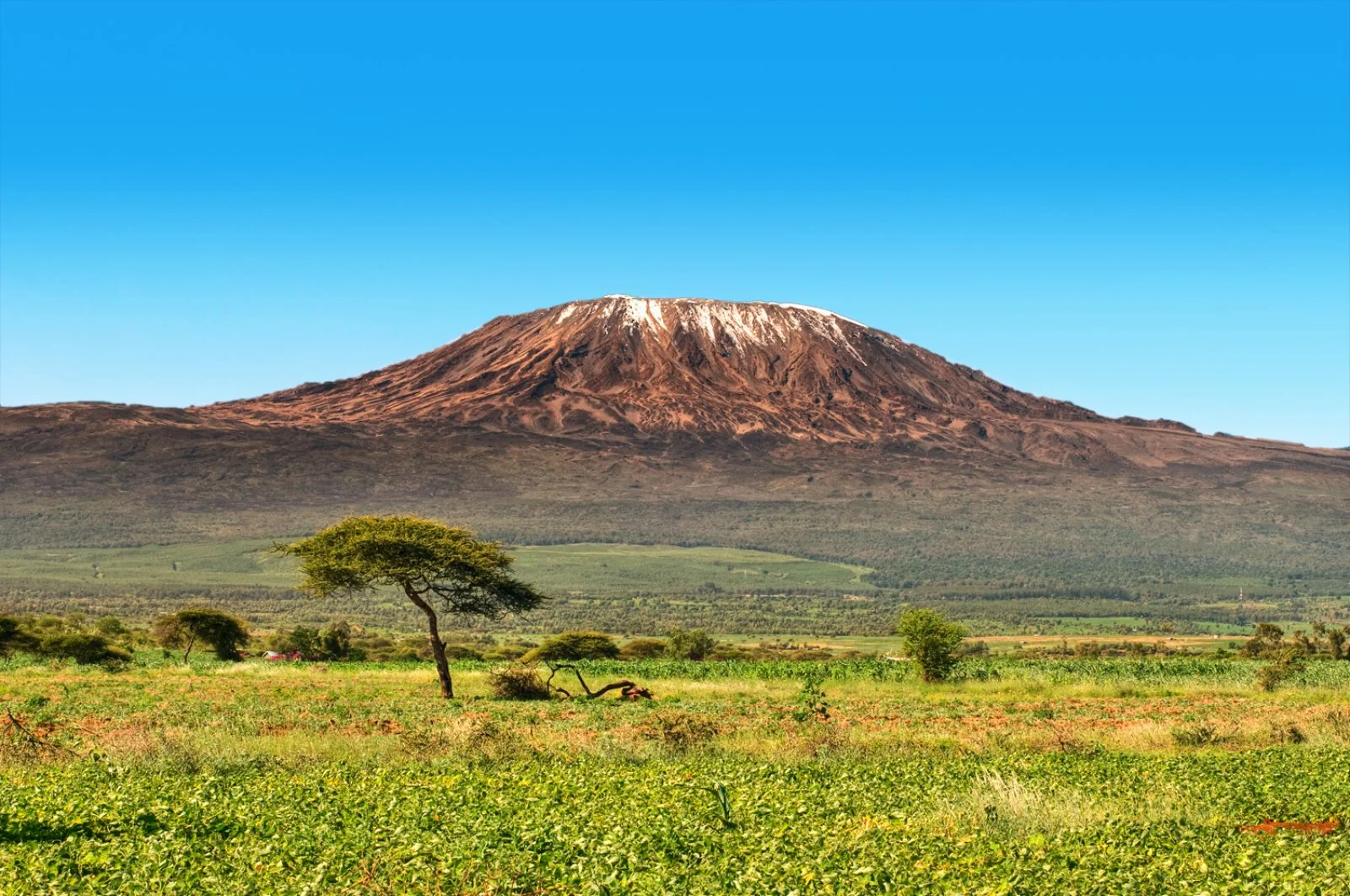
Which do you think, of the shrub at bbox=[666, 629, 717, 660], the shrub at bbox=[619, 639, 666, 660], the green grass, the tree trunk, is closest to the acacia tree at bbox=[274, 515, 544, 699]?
the tree trunk

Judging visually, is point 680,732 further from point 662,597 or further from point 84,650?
point 662,597

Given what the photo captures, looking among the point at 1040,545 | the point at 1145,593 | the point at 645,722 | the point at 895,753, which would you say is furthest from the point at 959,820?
the point at 1040,545

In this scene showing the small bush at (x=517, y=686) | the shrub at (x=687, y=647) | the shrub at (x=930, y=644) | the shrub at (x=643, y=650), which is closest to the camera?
the small bush at (x=517, y=686)

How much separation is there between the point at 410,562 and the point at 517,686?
548 centimetres

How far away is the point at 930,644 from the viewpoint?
40.0 metres

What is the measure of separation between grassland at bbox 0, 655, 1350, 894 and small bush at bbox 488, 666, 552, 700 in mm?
3519

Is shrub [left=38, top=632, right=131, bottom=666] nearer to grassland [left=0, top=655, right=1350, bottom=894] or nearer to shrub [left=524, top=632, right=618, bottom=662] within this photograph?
grassland [left=0, top=655, right=1350, bottom=894]

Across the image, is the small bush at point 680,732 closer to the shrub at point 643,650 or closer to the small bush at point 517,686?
the small bush at point 517,686

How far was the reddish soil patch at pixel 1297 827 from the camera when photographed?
14.2 meters

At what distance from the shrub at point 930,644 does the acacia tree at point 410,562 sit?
1275 cm

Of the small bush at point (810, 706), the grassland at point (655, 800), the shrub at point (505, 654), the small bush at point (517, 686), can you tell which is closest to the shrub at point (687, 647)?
the shrub at point (505, 654)

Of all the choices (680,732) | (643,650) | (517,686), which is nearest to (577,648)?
(643,650)

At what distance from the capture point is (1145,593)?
157 m

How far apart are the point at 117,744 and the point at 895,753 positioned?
12193 mm
